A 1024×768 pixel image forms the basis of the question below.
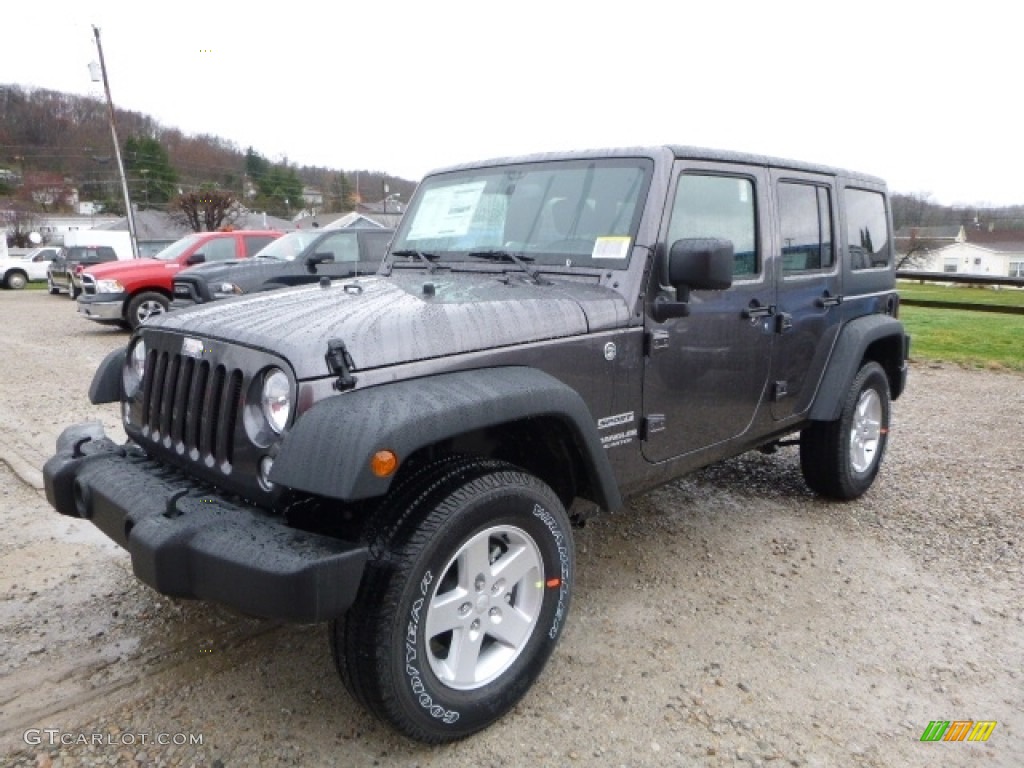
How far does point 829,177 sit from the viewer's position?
14.0 feet

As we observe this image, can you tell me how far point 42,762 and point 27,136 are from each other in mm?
65233

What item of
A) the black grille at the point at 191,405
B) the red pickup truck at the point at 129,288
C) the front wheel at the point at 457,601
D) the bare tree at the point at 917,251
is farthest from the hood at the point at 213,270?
the bare tree at the point at 917,251

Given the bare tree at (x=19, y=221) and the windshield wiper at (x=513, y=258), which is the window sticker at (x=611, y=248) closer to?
the windshield wiper at (x=513, y=258)

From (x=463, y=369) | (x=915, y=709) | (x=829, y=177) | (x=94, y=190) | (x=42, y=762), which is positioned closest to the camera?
A: (x=42, y=762)

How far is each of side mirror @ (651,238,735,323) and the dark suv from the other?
1688cm

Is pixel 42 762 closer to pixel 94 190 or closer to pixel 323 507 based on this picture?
pixel 323 507

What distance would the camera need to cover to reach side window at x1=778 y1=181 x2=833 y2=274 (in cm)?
385

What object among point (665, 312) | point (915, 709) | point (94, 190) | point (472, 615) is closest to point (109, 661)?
point (472, 615)

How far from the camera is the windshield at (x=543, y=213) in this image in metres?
3.13

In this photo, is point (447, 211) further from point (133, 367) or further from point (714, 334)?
point (133, 367)

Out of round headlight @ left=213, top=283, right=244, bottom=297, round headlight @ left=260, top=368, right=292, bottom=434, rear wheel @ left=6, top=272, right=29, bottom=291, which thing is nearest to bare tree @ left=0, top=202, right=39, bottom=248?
rear wheel @ left=6, top=272, right=29, bottom=291

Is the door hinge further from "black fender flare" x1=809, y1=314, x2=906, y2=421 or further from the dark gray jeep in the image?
"black fender flare" x1=809, y1=314, x2=906, y2=421

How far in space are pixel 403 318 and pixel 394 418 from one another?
1.47 feet

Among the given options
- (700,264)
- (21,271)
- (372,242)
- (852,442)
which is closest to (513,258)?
(700,264)
